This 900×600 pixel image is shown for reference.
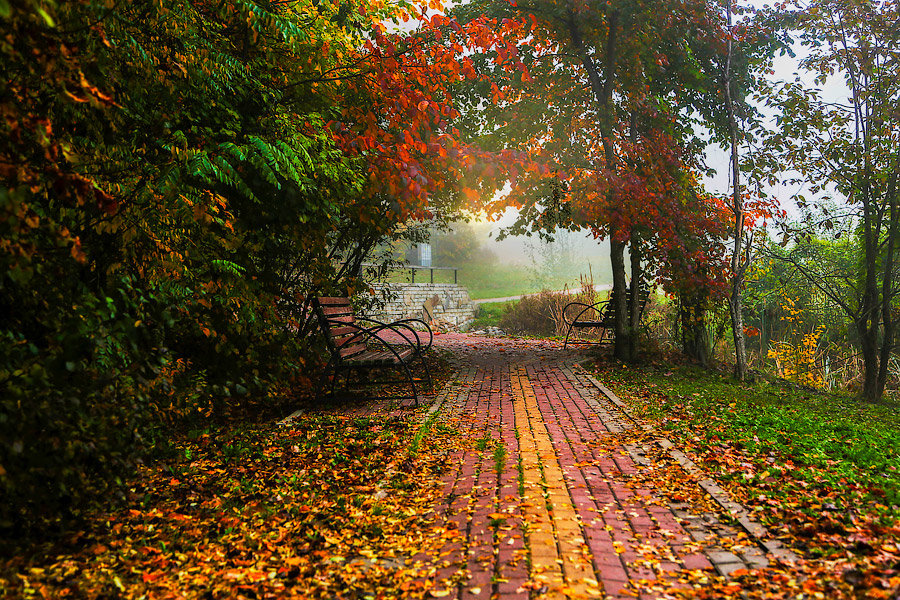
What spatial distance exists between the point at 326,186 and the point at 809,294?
Answer: 9.85 metres

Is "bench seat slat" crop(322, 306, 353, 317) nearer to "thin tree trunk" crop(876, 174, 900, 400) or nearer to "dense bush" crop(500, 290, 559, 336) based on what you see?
"thin tree trunk" crop(876, 174, 900, 400)

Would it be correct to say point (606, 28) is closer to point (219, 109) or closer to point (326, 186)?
point (326, 186)

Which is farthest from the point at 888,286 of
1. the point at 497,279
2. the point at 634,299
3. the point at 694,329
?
the point at 497,279

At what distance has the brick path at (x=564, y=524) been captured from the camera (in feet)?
7.25

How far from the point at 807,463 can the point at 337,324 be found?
4001 mm

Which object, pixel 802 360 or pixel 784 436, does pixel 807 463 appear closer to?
pixel 784 436

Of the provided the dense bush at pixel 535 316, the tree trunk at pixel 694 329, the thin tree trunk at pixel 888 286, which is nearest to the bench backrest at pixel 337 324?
the tree trunk at pixel 694 329

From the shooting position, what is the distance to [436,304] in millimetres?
17734

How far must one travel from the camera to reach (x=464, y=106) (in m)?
10.4

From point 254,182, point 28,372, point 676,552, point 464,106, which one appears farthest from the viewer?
point 464,106

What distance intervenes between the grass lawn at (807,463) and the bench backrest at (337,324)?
→ 112 inches

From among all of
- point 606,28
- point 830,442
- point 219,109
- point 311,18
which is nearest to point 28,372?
point 219,109

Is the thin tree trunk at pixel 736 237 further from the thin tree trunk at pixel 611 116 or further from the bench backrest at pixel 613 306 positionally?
the bench backrest at pixel 613 306

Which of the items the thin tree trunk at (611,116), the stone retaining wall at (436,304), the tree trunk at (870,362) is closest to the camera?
the tree trunk at (870,362)
